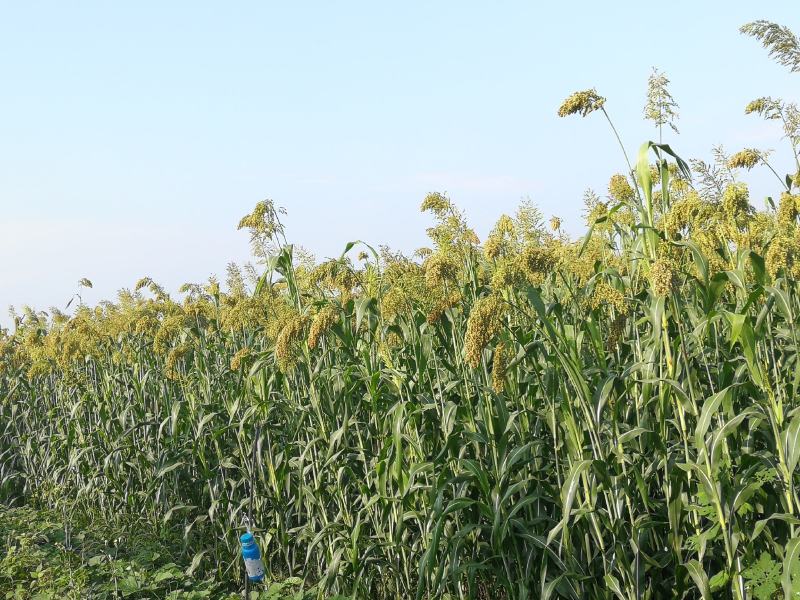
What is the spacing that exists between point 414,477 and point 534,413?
28.0 inches

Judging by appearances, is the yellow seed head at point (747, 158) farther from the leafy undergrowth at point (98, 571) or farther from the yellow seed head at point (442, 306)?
the leafy undergrowth at point (98, 571)

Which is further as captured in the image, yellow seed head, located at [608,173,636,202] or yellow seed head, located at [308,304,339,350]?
yellow seed head, located at [608,173,636,202]

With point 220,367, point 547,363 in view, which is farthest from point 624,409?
point 220,367

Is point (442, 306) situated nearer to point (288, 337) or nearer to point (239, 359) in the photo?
point (288, 337)

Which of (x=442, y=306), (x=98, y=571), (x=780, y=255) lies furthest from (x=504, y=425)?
(x=98, y=571)

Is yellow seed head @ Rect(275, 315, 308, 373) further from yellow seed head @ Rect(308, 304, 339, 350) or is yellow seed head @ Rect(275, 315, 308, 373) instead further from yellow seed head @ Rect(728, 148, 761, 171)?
yellow seed head @ Rect(728, 148, 761, 171)

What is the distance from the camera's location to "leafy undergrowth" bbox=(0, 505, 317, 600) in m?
4.93

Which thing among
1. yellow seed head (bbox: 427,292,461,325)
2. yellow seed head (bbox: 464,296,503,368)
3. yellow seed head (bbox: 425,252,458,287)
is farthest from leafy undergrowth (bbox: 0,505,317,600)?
yellow seed head (bbox: 464,296,503,368)

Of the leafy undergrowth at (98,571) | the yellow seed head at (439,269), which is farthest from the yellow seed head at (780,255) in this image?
the leafy undergrowth at (98,571)

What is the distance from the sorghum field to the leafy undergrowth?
3 cm

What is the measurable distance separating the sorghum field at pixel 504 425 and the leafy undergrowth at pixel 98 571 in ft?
0.11

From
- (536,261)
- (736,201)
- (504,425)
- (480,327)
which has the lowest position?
(504,425)

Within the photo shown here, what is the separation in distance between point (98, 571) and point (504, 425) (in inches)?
124

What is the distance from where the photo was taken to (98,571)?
532 cm
